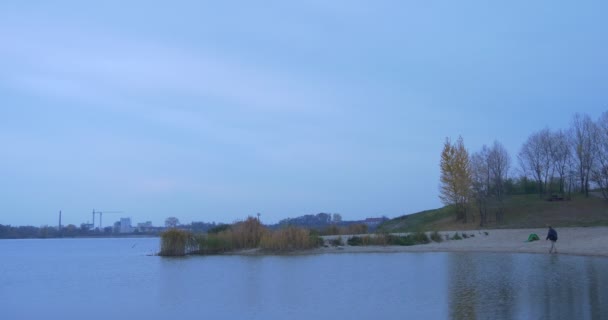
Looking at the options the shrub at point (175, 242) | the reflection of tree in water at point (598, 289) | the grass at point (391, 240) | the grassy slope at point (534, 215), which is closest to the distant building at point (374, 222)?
the grassy slope at point (534, 215)

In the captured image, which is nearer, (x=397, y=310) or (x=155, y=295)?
(x=397, y=310)

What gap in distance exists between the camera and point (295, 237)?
44.5m

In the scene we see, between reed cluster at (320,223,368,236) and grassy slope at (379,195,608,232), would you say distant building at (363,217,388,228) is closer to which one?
grassy slope at (379,195,608,232)

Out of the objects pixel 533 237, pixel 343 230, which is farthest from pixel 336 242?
pixel 533 237

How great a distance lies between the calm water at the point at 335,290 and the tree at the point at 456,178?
1985 cm

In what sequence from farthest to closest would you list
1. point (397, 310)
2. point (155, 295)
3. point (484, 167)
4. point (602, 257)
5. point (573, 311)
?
point (484, 167), point (602, 257), point (155, 295), point (397, 310), point (573, 311)

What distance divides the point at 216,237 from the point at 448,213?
86.3ft

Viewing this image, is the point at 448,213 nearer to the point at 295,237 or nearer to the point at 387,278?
the point at 295,237

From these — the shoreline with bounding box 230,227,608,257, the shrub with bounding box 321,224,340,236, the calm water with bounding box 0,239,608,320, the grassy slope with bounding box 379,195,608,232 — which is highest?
the grassy slope with bounding box 379,195,608,232

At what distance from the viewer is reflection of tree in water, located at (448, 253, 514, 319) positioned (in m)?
15.7

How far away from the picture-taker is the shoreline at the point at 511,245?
109 ft

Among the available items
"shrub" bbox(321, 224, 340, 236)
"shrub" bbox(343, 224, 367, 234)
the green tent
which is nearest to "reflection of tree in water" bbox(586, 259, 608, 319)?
the green tent

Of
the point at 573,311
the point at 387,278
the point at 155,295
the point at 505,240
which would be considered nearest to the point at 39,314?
the point at 155,295

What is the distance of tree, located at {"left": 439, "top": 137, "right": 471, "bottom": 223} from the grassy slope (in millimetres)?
1552
